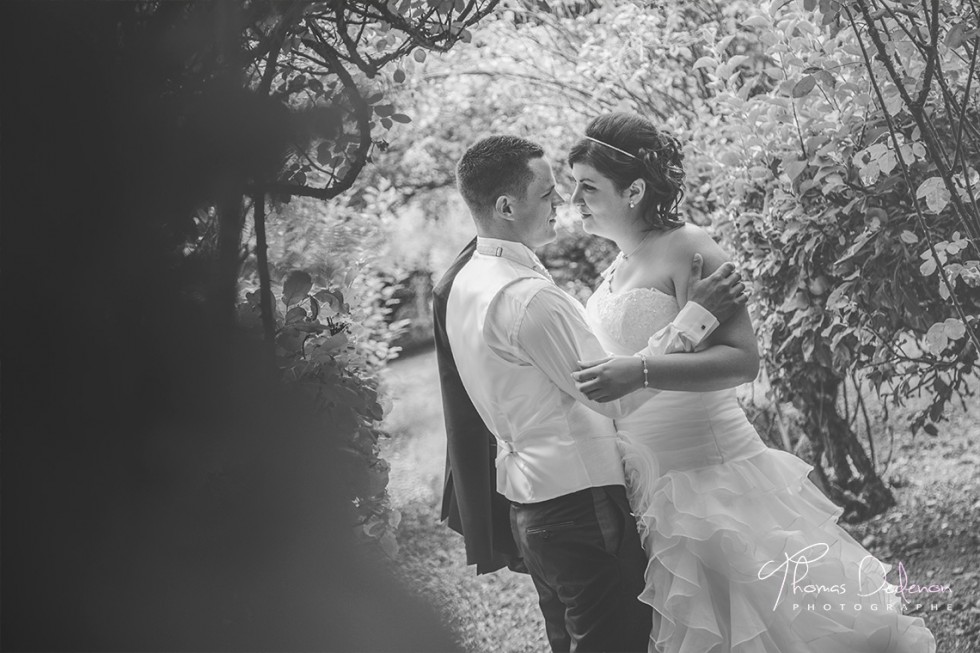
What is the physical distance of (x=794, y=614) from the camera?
214 centimetres

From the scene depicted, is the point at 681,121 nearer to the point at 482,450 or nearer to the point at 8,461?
the point at 482,450

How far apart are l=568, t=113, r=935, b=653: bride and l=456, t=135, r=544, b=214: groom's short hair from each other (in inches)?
11.6

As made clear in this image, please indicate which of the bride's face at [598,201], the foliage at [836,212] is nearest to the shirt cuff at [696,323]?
the bride's face at [598,201]

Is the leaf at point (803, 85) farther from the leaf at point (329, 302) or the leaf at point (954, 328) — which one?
the leaf at point (329, 302)

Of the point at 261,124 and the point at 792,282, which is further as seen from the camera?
the point at 792,282

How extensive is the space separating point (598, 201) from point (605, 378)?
651 millimetres

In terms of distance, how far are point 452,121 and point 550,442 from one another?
414 cm

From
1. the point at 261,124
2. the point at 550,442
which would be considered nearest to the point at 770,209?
the point at 550,442

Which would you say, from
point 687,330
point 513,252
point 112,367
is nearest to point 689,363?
point 687,330

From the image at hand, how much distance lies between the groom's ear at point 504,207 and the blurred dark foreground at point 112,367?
0.58m

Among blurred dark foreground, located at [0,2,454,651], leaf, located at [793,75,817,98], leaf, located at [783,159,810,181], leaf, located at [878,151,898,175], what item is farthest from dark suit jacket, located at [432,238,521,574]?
leaf, located at [783,159,810,181]

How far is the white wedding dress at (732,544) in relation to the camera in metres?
2.12

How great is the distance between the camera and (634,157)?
2.37 meters

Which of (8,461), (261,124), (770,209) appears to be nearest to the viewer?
(8,461)
